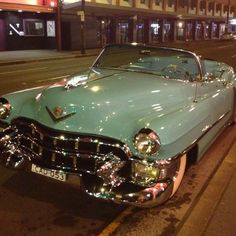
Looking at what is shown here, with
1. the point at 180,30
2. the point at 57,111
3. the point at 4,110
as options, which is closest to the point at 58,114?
the point at 57,111

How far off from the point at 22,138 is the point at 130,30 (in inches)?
1445

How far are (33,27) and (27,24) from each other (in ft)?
2.15

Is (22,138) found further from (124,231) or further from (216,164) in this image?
(216,164)

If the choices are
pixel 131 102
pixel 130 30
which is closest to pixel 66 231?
pixel 131 102

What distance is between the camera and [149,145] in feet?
12.8

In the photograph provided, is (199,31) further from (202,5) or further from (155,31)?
(155,31)

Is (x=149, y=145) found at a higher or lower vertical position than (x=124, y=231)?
higher

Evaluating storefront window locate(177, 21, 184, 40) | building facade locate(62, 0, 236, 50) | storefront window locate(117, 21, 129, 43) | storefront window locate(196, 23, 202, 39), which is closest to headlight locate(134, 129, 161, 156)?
building facade locate(62, 0, 236, 50)

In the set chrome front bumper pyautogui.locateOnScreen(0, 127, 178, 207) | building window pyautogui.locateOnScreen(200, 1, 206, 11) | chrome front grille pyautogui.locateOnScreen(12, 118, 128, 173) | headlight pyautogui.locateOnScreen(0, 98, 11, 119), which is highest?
building window pyautogui.locateOnScreen(200, 1, 206, 11)

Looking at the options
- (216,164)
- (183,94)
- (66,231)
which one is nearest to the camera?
(66,231)

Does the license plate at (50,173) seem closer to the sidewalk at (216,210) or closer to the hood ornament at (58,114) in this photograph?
the hood ornament at (58,114)

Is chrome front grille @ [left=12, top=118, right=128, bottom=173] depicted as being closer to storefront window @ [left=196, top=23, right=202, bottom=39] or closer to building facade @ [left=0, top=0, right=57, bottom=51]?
building facade @ [left=0, top=0, right=57, bottom=51]

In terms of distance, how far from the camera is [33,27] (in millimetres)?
29922

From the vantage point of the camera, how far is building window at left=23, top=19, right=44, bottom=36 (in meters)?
29.3
